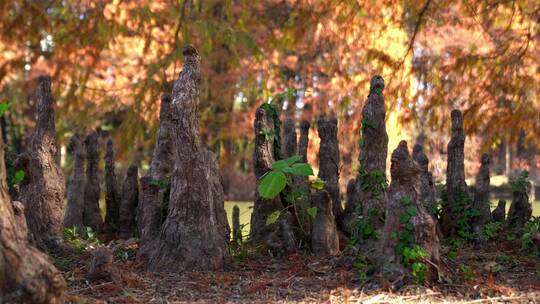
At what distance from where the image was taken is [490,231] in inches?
212

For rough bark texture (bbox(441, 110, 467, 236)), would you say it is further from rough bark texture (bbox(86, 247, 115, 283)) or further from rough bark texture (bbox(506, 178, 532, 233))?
rough bark texture (bbox(86, 247, 115, 283))

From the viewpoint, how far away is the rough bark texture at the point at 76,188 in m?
5.77

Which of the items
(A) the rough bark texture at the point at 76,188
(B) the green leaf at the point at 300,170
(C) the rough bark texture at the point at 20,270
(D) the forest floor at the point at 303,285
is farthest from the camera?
(A) the rough bark texture at the point at 76,188

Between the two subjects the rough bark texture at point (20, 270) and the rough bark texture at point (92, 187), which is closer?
the rough bark texture at point (20, 270)

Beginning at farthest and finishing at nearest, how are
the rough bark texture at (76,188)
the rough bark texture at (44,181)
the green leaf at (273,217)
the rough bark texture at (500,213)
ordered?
the rough bark texture at (500,213) < the rough bark texture at (76,188) < the rough bark texture at (44,181) < the green leaf at (273,217)

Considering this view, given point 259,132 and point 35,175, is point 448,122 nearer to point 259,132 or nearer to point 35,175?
point 259,132

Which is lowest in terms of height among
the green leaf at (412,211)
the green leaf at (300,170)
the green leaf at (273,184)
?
the green leaf at (412,211)

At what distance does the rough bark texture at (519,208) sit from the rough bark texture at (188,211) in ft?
9.12

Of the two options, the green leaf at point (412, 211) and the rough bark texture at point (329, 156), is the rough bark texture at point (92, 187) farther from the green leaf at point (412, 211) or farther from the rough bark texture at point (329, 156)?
the green leaf at point (412, 211)

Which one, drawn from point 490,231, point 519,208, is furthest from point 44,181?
point 519,208

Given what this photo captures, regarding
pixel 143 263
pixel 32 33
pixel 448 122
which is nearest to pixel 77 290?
pixel 143 263

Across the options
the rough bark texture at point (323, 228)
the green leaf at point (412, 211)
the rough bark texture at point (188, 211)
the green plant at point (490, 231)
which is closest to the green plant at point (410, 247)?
the green leaf at point (412, 211)

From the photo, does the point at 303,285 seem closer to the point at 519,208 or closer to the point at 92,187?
the point at 519,208

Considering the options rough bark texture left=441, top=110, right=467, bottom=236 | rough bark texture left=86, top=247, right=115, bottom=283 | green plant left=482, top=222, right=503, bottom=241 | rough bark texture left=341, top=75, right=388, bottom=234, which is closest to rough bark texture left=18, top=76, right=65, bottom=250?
rough bark texture left=86, top=247, right=115, bottom=283
